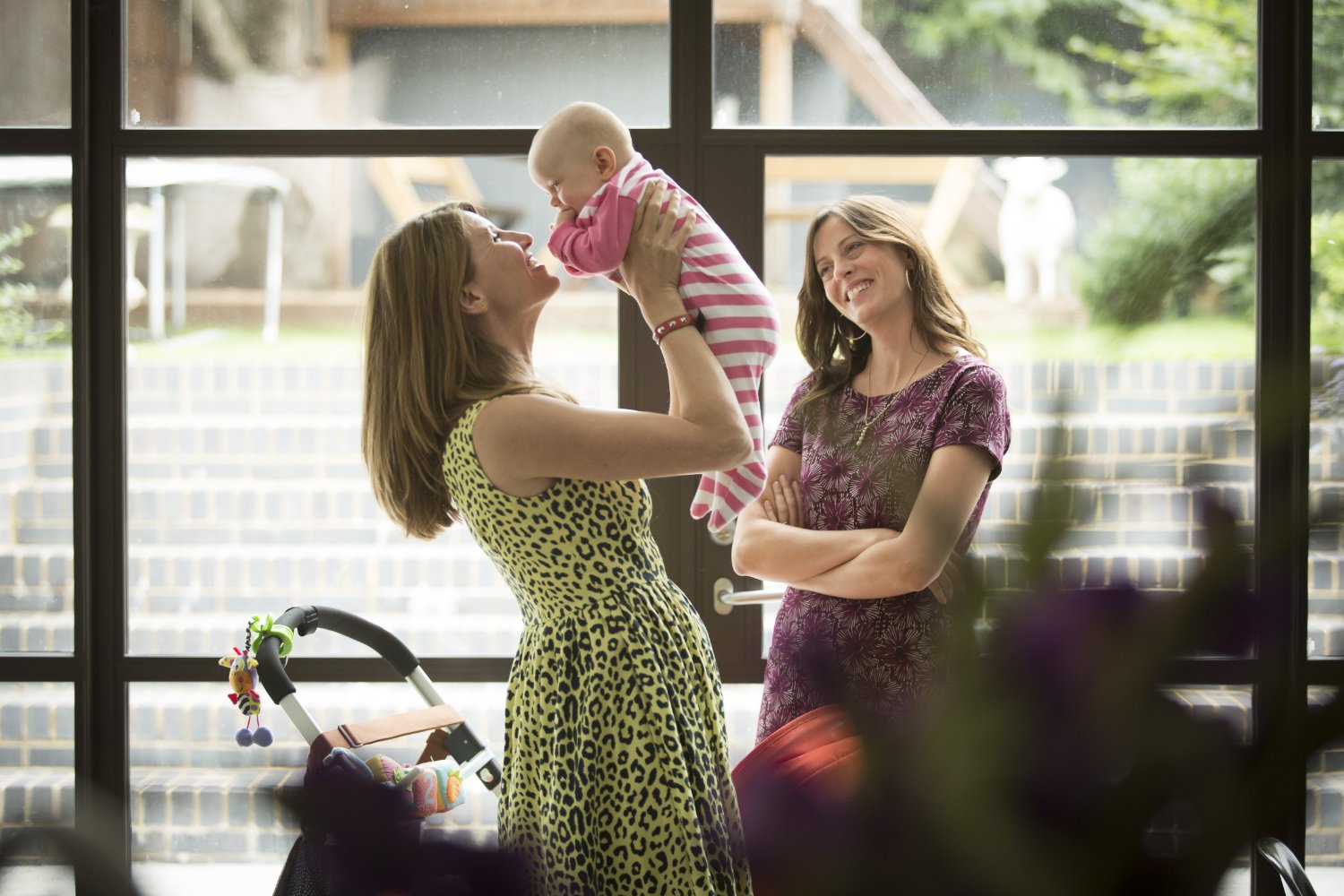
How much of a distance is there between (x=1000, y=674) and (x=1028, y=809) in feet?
0.14

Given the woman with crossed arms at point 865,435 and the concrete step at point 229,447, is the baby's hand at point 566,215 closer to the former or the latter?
the woman with crossed arms at point 865,435

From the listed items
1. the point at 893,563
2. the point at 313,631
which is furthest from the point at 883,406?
the point at 313,631

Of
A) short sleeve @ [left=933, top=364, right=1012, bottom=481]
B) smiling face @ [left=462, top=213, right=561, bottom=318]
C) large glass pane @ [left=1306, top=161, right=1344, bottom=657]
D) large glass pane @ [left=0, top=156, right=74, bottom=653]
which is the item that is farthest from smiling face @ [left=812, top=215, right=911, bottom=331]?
large glass pane @ [left=0, top=156, right=74, bottom=653]

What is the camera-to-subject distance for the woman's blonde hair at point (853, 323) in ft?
6.73

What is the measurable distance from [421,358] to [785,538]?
2.59ft

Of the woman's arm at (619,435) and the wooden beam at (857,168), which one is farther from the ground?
the wooden beam at (857,168)

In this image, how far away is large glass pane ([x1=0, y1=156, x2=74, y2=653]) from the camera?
2693 mm

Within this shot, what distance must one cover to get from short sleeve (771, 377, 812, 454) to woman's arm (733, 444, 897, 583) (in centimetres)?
1

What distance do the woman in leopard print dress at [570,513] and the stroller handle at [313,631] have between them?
60 centimetres

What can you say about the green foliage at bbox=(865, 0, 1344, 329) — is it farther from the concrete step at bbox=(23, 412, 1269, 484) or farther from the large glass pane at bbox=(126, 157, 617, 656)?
the concrete step at bbox=(23, 412, 1269, 484)

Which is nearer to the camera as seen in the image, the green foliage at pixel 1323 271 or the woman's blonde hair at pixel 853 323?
the woman's blonde hair at pixel 853 323

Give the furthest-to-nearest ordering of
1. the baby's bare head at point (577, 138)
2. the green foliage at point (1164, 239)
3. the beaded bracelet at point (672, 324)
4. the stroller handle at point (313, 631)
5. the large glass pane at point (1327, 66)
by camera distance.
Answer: the large glass pane at point (1327, 66), the stroller handle at point (313, 631), the baby's bare head at point (577, 138), the beaded bracelet at point (672, 324), the green foliage at point (1164, 239)

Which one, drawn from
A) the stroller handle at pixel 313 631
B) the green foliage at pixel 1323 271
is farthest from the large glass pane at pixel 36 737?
the green foliage at pixel 1323 271

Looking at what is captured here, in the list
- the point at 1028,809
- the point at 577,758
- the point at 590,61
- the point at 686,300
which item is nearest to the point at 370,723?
the point at 577,758
